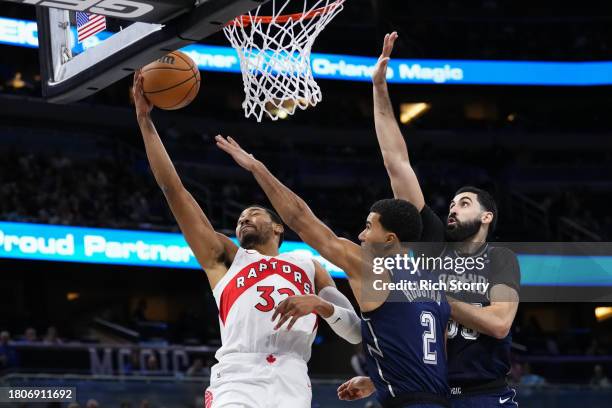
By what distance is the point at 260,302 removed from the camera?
471 cm

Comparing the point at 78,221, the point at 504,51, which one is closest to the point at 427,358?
the point at 78,221

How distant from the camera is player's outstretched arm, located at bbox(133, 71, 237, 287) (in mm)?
4867

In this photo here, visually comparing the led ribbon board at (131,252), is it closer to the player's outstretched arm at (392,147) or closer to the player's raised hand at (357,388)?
the player's outstretched arm at (392,147)

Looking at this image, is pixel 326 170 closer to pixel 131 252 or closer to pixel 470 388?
pixel 131 252

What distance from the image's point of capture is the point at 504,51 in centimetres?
Answer: 2188

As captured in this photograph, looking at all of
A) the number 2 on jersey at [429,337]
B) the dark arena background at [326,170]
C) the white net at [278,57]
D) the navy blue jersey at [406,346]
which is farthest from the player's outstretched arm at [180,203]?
the dark arena background at [326,170]

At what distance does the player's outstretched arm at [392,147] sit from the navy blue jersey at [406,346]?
2.63ft

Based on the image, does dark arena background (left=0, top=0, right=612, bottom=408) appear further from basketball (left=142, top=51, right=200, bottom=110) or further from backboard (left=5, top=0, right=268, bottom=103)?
backboard (left=5, top=0, right=268, bottom=103)

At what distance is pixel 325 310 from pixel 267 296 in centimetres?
61

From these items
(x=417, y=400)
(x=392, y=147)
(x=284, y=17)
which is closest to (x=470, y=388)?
(x=417, y=400)

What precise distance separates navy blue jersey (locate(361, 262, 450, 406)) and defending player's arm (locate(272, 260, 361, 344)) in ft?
0.71

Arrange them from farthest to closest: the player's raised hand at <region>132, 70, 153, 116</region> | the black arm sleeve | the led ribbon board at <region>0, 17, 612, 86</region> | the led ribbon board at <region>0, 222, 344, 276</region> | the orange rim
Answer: the led ribbon board at <region>0, 17, 612, 86</region>, the led ribbon board at <region>0, 222, 344, 276</region>, the orange rim, the player's raised hand at <region>132, 70, 153, 116</region>, the black arm sleeve

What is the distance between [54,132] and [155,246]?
453 cm

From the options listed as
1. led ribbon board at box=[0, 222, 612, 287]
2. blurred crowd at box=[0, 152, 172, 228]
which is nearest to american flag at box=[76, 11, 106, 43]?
led ribbon board at box=[0, 222, 612, 287]
